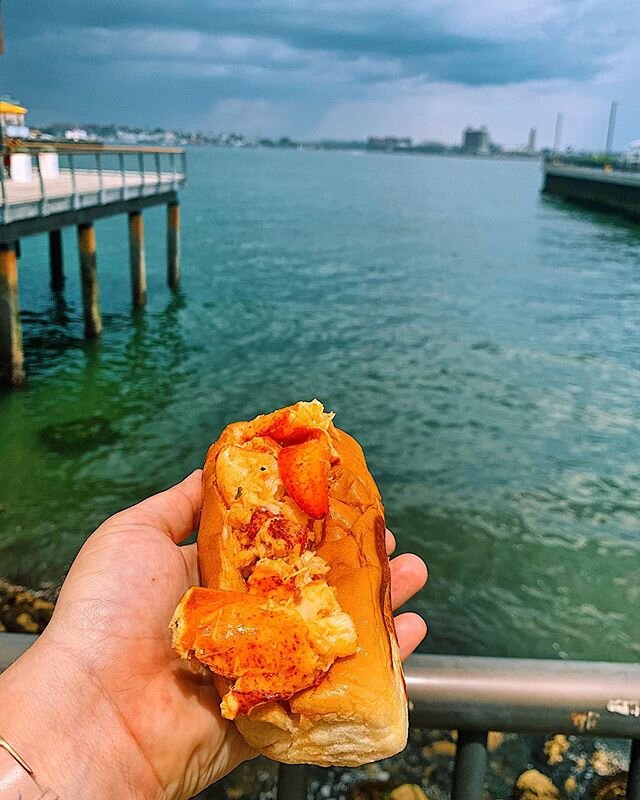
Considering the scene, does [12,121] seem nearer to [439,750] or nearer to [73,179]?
[73,179]

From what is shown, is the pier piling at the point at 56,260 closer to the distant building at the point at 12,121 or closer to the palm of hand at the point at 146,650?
the distant building at the point at 12,121

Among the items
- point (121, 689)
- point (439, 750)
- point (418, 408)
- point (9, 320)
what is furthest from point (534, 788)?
point (9, 320)

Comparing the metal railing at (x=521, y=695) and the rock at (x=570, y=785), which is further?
the rock at (x=570, y=785)

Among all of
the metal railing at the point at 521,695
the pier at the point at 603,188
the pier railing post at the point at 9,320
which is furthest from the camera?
the pier at the point at 603,188

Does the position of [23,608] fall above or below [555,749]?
below

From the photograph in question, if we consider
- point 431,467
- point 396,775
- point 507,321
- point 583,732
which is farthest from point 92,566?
point 507,321

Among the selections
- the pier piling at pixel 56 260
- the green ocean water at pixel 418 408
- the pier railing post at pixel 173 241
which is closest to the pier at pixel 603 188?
the green ocean water at pixel 418 408
